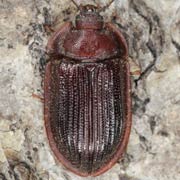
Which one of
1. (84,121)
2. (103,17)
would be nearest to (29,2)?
(103,17)

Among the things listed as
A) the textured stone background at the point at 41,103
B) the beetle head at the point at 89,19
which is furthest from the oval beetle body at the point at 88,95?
the textured stone background at the point at 41,103

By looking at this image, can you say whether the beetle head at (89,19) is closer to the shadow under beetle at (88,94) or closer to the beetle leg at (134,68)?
the shadow under beetle at (88,94)

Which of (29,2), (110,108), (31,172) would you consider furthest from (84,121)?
(29,2)

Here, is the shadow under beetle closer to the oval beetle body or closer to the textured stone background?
the oval beetle body

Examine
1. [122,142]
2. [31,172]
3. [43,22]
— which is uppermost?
[43,22]

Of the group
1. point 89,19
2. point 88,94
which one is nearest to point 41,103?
point 88,94

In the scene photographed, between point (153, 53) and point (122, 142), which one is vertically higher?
point (153, 53)

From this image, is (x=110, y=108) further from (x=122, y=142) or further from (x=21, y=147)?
(x=21, y=147)

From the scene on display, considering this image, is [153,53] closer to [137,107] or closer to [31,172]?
[137,107]
